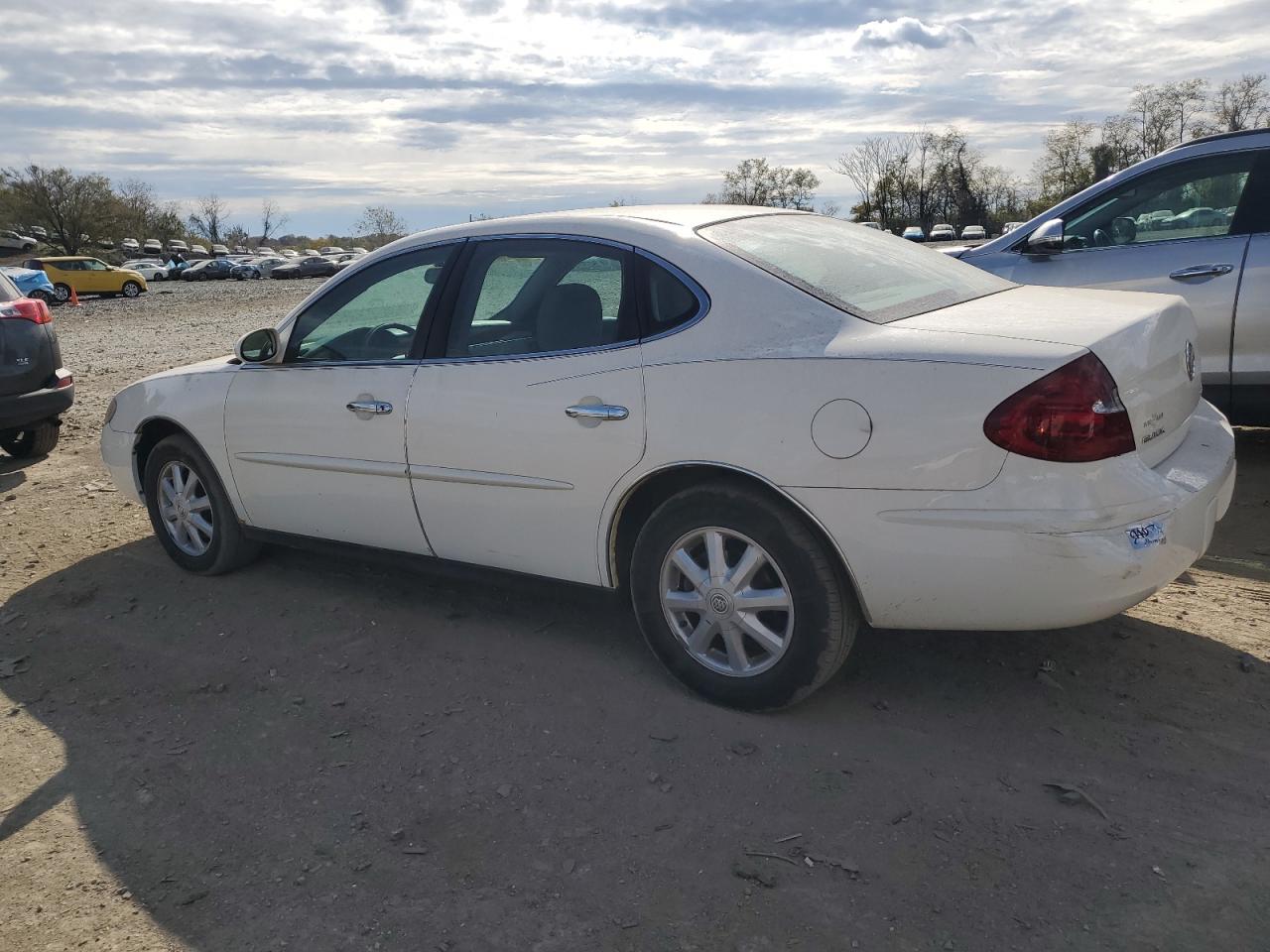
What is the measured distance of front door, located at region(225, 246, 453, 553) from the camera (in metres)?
4.14

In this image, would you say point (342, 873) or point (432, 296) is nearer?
point (342, 873)

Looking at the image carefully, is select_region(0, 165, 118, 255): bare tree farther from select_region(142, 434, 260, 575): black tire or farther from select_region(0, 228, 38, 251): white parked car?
select_region(142, 434, 260, 575): black tire

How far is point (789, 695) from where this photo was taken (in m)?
3.31

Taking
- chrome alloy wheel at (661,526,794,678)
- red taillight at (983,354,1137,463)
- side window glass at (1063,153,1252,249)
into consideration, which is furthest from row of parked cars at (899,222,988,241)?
red taillight at (983,354,1137,463)

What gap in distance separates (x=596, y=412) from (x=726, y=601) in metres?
0.76

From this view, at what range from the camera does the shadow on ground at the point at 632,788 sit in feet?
8.25

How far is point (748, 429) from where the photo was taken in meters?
3.17

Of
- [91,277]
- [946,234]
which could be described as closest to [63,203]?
[91,277]

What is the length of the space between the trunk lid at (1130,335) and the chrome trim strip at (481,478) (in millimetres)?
1301

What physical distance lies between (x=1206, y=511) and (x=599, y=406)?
190 centimetres

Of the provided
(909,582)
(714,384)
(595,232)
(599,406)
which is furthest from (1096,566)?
(595,232)

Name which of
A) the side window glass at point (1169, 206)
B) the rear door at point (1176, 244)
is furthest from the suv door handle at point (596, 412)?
the side window glass at point (1169, 206)

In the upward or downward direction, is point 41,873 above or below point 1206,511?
below

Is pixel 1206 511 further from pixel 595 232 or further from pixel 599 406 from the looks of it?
pixel 595 232
